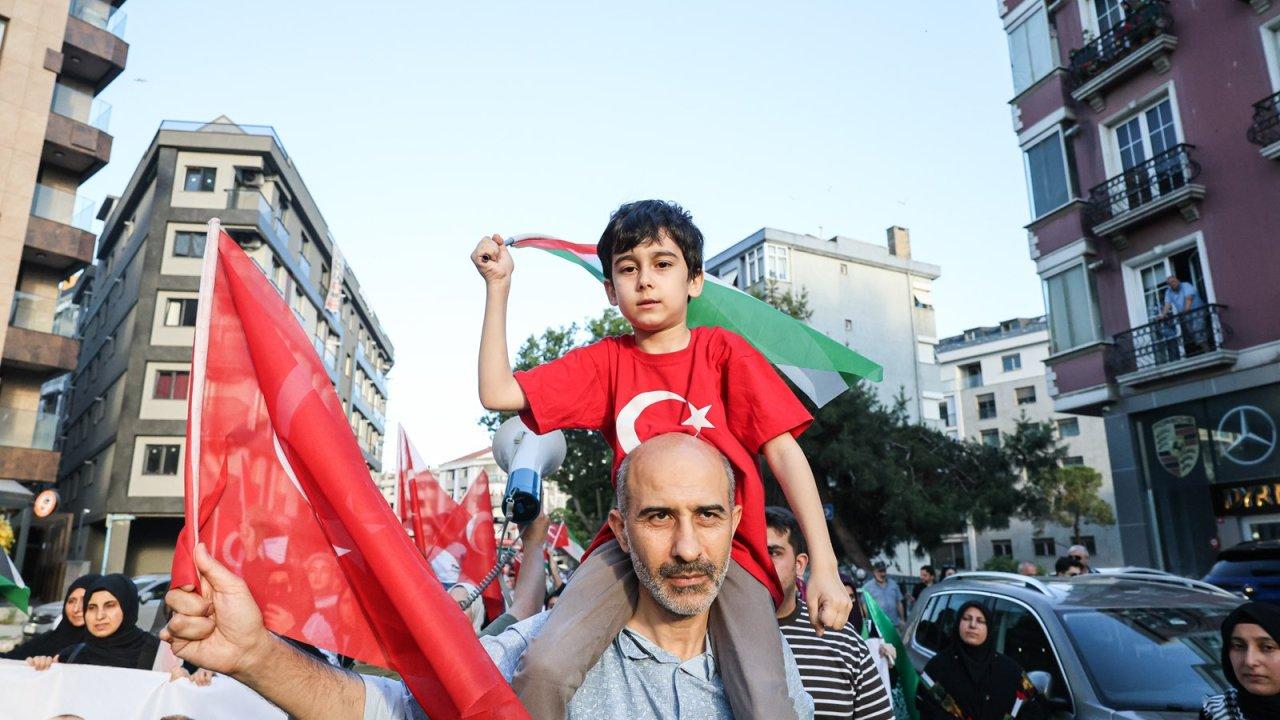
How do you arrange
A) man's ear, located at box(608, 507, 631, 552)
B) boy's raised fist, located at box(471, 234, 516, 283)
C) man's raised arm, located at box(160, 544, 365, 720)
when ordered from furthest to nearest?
boy's raised fist, located at box(471, 234, 516, 283) < man's ear, located at box(608, 507, 631, 552) < man's raised arm, located at box(160, 544, 365, 720)

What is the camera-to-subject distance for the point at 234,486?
6.30 ft

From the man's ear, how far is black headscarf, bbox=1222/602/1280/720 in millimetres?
3494

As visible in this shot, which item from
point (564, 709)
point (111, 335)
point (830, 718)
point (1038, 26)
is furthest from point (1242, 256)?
point (111, 335)

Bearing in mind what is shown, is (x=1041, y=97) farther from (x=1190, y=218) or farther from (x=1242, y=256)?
(x=1242, y=256)

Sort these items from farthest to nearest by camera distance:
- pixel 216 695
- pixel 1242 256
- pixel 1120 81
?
pixel 1120 81, pixel 1242 256, pixel 216 695

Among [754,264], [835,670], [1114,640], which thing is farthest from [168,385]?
[835,670]

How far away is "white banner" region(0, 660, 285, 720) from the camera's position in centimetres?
449

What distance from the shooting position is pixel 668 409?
285 centimetres

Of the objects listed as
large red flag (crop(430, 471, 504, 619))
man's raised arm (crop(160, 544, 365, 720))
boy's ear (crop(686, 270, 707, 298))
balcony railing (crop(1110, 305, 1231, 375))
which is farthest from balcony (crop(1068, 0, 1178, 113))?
man's raised arm (crop(160, 544, 365, 720))

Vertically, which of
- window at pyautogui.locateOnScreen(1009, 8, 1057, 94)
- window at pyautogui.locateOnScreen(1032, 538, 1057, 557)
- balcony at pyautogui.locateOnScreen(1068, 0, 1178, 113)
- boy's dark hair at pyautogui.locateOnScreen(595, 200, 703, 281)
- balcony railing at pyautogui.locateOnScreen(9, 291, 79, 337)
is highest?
window at pyautogui.locateOnScreen(1009, 8, 1057, 94)

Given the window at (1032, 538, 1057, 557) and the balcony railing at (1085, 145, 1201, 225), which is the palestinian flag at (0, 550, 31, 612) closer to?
the balcony railing at (1085, 145, 1201, 225)

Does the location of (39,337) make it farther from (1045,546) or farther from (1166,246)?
(1045,546)

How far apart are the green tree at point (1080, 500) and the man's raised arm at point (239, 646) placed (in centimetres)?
6002

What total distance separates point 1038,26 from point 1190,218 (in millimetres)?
6709
